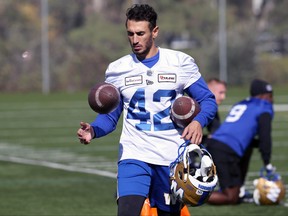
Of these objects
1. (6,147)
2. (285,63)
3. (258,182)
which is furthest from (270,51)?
(258,182)

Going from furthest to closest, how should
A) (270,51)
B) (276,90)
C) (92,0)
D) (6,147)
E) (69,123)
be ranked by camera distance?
(92,0) < (270,51) < (276,90) < (69,123) < (6,147)

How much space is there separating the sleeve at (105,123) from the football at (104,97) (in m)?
0.12

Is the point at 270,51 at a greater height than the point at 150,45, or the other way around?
the point at 150,45

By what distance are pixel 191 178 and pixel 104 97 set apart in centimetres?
83

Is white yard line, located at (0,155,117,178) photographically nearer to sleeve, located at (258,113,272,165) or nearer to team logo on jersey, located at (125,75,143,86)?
sleeve, located at (258,113,272,165)

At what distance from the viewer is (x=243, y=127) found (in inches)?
443

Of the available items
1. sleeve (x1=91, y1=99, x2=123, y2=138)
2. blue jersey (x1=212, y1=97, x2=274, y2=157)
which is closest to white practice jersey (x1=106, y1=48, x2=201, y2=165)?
sleeve (x1=91, y1=99, x2=123, y2=138)

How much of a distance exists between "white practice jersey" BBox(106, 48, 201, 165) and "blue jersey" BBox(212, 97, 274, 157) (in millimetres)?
4299

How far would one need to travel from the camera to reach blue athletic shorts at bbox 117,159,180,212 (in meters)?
6.78

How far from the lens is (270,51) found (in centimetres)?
4338

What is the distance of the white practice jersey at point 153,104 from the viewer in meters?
6.95

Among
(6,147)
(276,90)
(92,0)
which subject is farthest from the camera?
(92,0)

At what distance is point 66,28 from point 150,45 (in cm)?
4159

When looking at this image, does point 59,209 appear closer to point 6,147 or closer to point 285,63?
point 6,147
